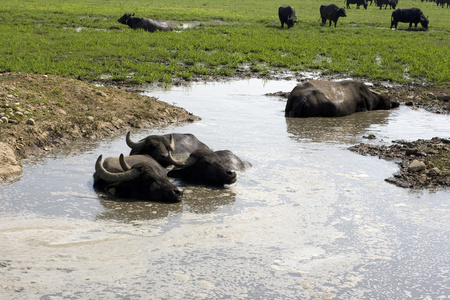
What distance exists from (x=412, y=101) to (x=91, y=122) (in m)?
7.89

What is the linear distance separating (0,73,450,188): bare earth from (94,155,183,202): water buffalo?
1456 mm

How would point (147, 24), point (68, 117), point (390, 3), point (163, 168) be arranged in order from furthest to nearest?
1. point (390, 3)
2. point (147, 24)
3. point (68, 117)
4. point (163, 168)

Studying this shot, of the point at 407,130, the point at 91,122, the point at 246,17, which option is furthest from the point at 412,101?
the point at 246,17

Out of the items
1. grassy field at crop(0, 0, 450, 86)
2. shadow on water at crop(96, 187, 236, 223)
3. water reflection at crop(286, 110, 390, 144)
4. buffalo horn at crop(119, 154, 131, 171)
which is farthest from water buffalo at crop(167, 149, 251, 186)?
grassy field at crop(0, 0, 450, 86)

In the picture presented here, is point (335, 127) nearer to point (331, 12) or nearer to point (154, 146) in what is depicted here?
point (154, 146)

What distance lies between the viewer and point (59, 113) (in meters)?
10.8

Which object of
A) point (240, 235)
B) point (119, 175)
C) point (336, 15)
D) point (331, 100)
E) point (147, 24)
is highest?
point (336, 15)

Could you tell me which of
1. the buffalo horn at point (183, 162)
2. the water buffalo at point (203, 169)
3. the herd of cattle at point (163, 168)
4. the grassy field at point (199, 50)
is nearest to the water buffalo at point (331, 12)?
the grassy field at point (199, 50)

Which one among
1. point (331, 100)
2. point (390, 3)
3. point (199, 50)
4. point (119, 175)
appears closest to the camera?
point (119, 175)

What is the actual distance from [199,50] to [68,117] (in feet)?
34.2

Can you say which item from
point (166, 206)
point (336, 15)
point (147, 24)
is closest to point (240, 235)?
point (166, 206)

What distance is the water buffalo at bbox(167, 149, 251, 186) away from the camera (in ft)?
26.2

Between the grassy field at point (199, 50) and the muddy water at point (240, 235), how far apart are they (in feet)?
24.8

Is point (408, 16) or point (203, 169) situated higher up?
point (408, 16)
